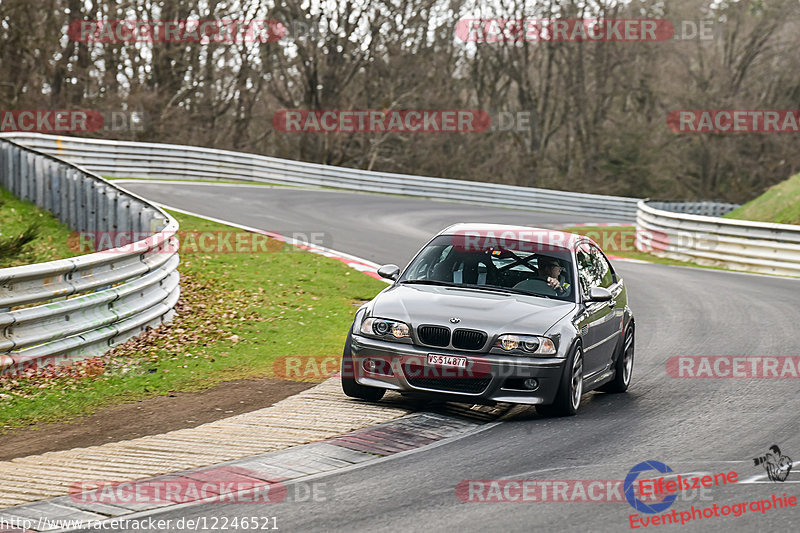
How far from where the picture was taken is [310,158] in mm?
46250

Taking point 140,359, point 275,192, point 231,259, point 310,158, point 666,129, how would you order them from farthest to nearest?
point 666,129
point 310,158
point 275,192
point 231,259
point 140,359

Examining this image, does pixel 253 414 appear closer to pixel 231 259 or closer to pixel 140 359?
pixel 140 359

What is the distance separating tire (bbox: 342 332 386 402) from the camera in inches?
355

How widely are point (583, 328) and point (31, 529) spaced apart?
16.9 feet

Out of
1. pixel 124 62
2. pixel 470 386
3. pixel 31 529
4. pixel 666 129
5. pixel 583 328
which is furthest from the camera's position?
pixel 666 129

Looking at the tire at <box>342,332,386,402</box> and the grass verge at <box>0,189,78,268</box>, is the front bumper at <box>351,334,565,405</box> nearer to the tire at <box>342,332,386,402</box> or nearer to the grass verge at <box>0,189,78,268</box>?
the tire at <box>342,332,386,402</box>

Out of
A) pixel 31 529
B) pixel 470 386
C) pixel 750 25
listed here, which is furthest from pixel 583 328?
pixel 750 25

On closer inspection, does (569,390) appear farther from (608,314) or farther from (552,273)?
(608,314)

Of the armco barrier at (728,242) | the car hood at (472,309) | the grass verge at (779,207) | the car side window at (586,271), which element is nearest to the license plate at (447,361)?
the car hood at (472,309)

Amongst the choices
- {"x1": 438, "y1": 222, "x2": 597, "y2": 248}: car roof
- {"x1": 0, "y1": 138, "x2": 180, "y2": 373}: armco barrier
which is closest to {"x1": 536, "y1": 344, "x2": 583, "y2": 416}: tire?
{"x1": 438, "y1": 222, "x2": 597, "y2": 248}: car roof

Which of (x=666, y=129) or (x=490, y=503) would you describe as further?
(x=666, y=129)

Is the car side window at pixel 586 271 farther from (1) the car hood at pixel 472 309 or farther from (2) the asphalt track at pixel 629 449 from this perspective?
(2) the asphalt track at pixel 629 449

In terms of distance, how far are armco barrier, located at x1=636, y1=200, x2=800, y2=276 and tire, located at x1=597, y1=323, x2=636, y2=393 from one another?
496 inches

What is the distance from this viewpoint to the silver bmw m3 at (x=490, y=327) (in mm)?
8555
